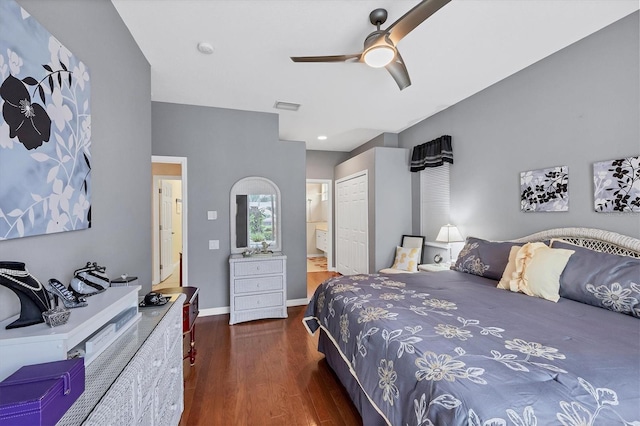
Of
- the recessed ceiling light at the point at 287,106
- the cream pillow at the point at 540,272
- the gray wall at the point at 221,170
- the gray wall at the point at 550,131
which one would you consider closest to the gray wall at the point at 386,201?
the gray wall at the point at 550,131

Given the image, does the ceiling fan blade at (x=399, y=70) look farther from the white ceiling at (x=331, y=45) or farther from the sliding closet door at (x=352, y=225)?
the sliding closet door at (x=352, y=225)

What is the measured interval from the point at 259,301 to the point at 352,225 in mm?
2468

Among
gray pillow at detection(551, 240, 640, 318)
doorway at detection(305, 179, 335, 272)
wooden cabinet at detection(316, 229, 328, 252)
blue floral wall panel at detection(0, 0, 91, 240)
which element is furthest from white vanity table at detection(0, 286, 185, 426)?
doorway at detection(305, 179, 335, 272)

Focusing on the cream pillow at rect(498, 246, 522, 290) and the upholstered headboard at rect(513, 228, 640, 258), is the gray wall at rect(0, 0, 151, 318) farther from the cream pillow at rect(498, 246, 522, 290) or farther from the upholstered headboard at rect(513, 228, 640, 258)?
the upholstered headboard at rect(513, 228, 640, 258)

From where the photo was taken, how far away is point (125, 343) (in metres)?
1.13

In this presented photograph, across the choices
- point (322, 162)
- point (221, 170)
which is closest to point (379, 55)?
point (221, 170)

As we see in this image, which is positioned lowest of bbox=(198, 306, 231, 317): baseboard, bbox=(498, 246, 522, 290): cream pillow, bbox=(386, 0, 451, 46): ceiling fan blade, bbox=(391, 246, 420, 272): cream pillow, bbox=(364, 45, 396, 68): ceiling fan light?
bbox=(198, 306, 231, 317): baseboard

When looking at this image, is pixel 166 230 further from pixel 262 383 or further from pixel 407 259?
pixel 407 259

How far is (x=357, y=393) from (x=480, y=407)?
40.7 inches

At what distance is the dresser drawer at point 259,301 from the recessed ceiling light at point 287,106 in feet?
8.04

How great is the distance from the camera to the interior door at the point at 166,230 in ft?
16.5

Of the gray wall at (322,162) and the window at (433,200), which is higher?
the gray wall at (322,162)

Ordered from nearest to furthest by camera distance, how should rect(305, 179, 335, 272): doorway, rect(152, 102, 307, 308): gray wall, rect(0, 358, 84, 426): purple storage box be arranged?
rect(0, 358, 84, 426): purple storage box
rect(152, 102, 307, 308): gray wall
rect(305, 179, 335, 272): doorway

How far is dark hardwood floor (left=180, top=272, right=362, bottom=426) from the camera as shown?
1.79 meters
